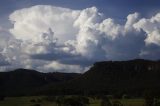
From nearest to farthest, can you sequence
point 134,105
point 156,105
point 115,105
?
1. point 156,105
2. point 115,105
3. point 134,105

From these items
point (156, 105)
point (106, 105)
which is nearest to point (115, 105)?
point (106, 105)

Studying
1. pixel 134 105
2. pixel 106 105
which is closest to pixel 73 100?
pixel 106 105

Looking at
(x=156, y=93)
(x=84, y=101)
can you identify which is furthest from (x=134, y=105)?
(x=84, y=101)

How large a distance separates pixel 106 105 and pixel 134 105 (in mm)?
12544

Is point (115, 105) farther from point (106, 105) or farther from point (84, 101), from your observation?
point (84, 101)

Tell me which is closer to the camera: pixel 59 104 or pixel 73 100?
pixel 73 100

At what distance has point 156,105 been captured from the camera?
14775cm

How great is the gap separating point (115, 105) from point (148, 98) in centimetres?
1258

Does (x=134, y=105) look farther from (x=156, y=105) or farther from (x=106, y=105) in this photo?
(x=156, y=105)

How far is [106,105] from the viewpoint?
166 metres

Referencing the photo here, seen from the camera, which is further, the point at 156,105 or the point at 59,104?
the point at 59,104

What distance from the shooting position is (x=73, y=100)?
6407 inches

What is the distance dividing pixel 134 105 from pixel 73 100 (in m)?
25.5

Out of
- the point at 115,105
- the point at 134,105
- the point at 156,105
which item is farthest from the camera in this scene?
the point at 134,105
